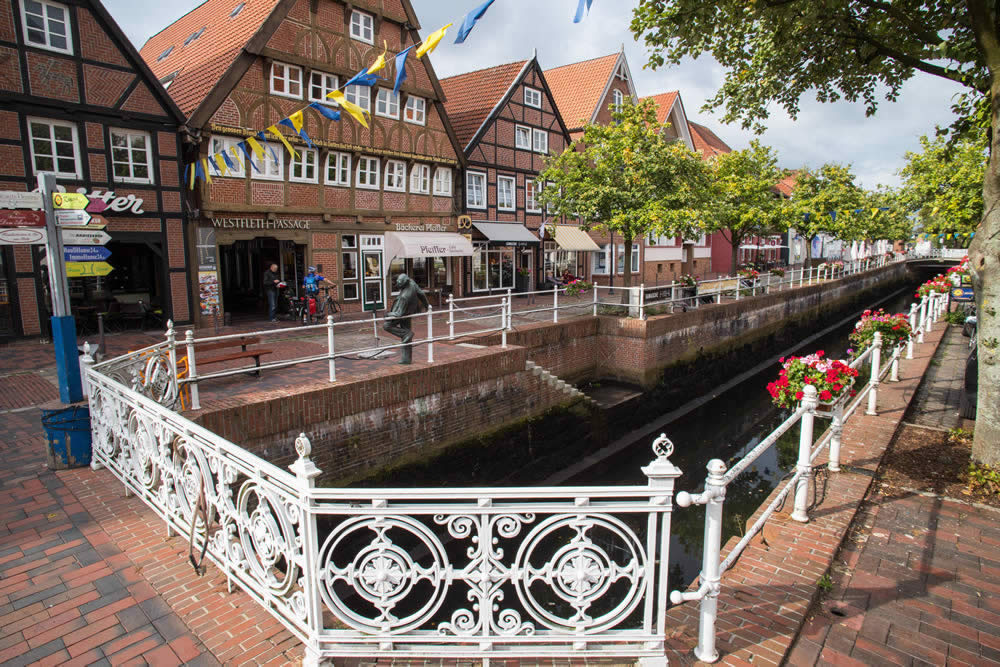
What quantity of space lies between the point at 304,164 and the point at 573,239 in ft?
45.5

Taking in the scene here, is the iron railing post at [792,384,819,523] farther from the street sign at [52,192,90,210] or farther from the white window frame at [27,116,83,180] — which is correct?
the white window frame at [27,116,83,180]

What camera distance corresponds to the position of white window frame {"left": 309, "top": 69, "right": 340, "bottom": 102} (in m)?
16.7

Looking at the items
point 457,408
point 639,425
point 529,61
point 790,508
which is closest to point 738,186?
point 529,61

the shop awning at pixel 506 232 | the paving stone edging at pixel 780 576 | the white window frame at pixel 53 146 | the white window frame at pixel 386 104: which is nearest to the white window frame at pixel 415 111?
the white window frame at pixel 386 104

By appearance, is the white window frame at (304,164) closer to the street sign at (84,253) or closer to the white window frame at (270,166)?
the white window frame at (270,166)

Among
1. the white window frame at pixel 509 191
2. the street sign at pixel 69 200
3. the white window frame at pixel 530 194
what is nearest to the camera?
the street sign at pixel 69 200

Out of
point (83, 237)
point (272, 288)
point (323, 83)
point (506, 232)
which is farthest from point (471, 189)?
point (83, 237)

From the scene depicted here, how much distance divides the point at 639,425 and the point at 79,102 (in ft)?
50.3

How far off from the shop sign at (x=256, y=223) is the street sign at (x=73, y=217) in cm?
929

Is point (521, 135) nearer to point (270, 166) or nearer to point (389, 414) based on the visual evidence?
point (270, 166)

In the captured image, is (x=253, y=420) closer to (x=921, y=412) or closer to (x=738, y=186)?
(x=921, y=412)

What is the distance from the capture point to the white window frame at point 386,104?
730 inches

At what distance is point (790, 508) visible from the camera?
5.30m

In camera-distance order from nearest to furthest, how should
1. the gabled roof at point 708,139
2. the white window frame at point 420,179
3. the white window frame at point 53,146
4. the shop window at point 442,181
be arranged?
the white window frame at point 53,146
the white window frame at point 420,179
the shop window at point 442,181
the gabled roof at point 708,139
